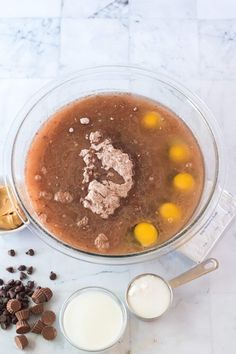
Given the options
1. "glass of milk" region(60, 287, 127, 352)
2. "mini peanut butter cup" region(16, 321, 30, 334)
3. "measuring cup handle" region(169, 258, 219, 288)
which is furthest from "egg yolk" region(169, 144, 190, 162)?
"mini peanut butter cup" region(16, 321, 30, 334)

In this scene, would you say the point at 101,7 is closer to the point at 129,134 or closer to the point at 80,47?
the point at 80,47

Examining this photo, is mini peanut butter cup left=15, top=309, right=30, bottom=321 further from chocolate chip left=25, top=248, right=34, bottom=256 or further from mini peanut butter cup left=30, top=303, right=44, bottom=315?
chocolate chip left=25, top=248, right=34, bottom=256

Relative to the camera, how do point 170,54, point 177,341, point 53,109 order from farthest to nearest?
point 170,54 → point 53,109 → point 177,341

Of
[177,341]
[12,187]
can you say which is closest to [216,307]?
[177,341]

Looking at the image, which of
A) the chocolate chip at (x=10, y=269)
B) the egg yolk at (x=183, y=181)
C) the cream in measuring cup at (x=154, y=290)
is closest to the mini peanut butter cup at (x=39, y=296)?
the chocolate chip at (x=10, y=269)

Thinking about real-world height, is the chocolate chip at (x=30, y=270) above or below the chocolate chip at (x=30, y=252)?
below

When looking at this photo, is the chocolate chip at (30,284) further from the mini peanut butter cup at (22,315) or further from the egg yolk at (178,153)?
the egg yolk at (178,153)
